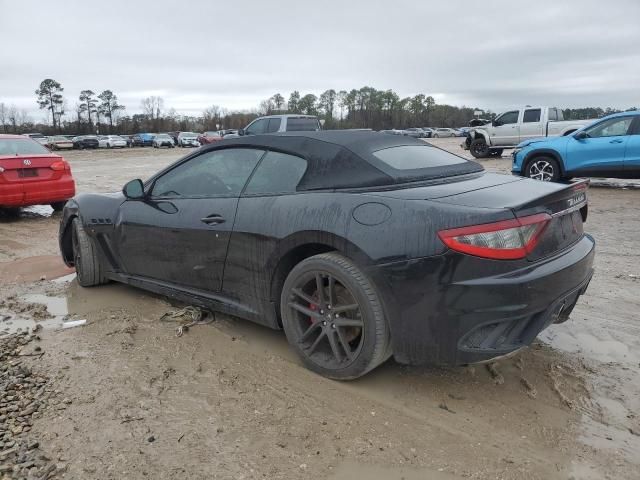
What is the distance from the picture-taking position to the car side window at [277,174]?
3.32m

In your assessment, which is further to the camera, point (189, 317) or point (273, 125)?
point (273, 125)

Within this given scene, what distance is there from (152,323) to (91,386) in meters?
0.98

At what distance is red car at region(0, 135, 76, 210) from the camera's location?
8477mm

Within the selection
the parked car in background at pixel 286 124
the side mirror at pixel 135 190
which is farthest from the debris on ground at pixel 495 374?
the parked car in background at pixel 286 124

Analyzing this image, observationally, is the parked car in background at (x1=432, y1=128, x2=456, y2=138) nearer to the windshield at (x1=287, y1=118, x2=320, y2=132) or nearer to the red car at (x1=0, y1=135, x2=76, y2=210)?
the windshield at (x1=287, y1=118, x2=320, y2=132)

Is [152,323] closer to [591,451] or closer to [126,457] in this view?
[126,457]

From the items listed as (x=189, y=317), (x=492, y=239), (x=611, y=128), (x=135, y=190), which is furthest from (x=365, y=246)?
(x=611, y=128)

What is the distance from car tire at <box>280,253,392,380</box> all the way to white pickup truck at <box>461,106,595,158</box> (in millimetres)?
16980

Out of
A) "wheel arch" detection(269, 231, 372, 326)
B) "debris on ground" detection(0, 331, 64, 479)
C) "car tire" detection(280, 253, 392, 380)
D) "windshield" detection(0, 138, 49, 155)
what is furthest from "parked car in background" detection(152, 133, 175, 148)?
"car tire" detection(280, 253, 392, 380)

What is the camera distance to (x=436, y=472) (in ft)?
7.58

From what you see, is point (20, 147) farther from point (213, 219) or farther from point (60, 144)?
point (60, 144)

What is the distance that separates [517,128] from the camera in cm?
1906

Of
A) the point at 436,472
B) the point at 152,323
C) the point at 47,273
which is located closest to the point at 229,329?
the point at 152,323

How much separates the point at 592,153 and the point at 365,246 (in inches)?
380
